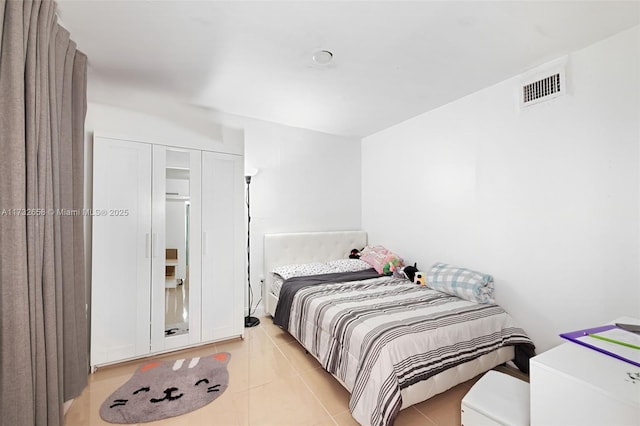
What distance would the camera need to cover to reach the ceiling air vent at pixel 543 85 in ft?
7.01

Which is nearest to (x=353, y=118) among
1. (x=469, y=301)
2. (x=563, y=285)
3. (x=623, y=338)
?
(x=469, y=301)

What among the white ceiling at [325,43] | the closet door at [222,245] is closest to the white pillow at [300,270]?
the closet door at [222,245]

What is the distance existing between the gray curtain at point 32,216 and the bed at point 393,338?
158cm

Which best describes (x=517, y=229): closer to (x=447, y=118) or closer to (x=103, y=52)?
(x=447, y=118)

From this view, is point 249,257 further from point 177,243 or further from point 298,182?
point 298,182

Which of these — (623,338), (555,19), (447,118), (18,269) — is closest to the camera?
(18,269)

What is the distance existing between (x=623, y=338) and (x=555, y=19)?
190 centimetres

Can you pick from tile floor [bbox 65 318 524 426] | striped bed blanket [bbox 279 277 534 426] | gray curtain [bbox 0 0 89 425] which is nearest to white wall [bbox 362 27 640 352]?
striped bed blanket [bbox 279 277 534 426]

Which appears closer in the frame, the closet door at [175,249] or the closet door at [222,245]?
the closet door at [175,249]

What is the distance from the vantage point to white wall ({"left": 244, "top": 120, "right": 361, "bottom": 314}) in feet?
11.6

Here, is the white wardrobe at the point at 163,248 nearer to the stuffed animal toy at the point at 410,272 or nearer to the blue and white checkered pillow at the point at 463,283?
the stuffed animal toy at the point at 410,272

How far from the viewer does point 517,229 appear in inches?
94.5

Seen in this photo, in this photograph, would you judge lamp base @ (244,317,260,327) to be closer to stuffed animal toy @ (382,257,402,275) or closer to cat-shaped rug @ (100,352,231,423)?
cat-shaped rug @ (100,352,231,423)

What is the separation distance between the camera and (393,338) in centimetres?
172
